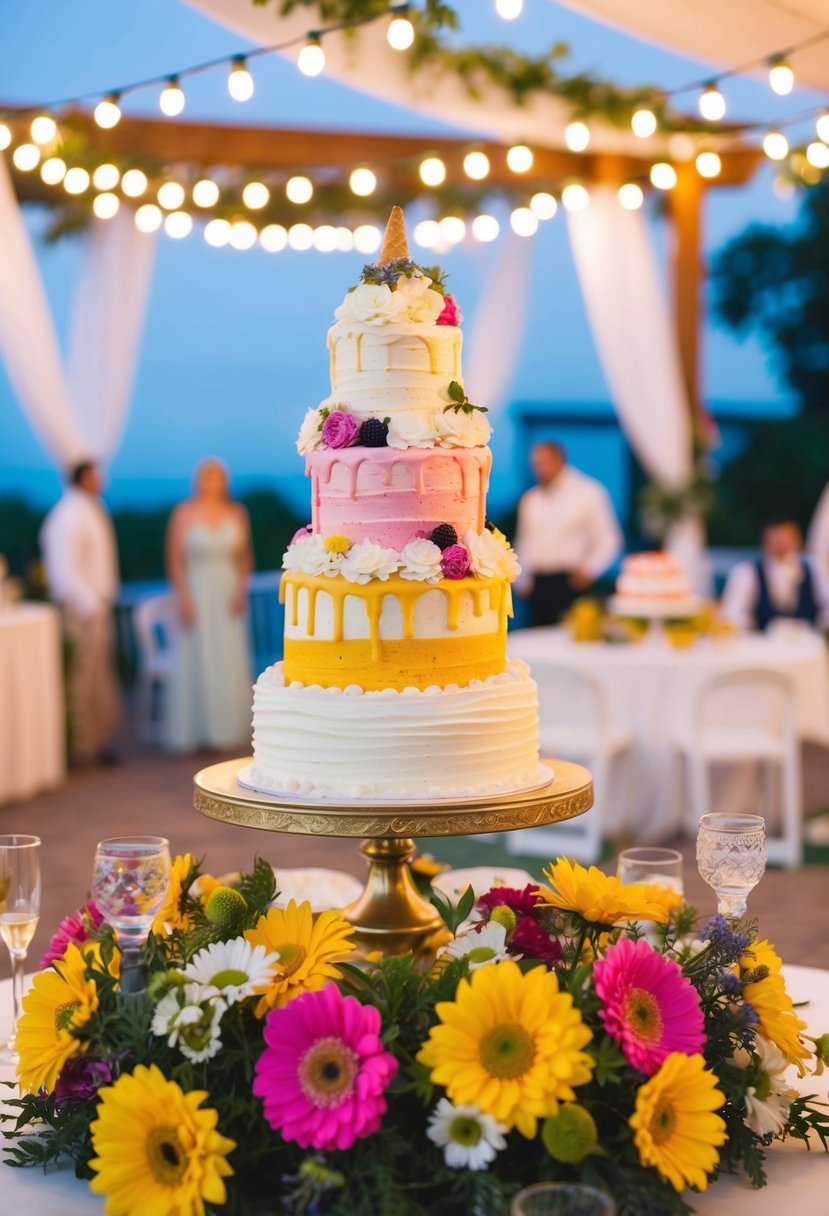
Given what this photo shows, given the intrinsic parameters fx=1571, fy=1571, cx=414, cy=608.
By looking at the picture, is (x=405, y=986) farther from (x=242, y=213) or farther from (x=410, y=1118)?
(x=242, y=213)

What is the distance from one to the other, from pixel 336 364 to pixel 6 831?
4573 mm

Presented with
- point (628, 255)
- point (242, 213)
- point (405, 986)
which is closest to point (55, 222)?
point (242, 213)

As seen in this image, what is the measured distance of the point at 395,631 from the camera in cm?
275

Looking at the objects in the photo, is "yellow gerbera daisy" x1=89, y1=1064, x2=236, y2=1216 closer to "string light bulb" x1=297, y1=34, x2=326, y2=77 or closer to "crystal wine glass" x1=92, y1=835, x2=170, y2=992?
"crystal wine glass" x1=92, y1=835, x2=170, y2=992

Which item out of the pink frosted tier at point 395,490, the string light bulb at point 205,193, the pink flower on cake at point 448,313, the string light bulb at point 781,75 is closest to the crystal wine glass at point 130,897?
the pink frosted tier at point 395,490

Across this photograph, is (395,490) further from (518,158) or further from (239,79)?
(518,158)

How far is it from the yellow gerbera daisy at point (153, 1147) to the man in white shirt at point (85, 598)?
7.06 meters

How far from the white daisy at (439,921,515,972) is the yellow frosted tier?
2.82 ft

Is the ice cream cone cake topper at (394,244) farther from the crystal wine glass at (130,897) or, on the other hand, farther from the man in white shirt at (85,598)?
the man in white shirt at (85,598)

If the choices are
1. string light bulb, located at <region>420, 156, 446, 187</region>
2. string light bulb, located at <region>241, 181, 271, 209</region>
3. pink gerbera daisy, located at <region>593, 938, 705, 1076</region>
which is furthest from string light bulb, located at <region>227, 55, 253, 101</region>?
pink gerbera daisy, located at <region>593, 938, 705, 1076</region>

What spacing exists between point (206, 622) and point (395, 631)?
21.2ft

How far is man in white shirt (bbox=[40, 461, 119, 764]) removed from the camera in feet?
28.0

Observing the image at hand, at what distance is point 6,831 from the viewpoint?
6.86m

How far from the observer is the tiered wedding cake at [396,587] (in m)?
2.67
